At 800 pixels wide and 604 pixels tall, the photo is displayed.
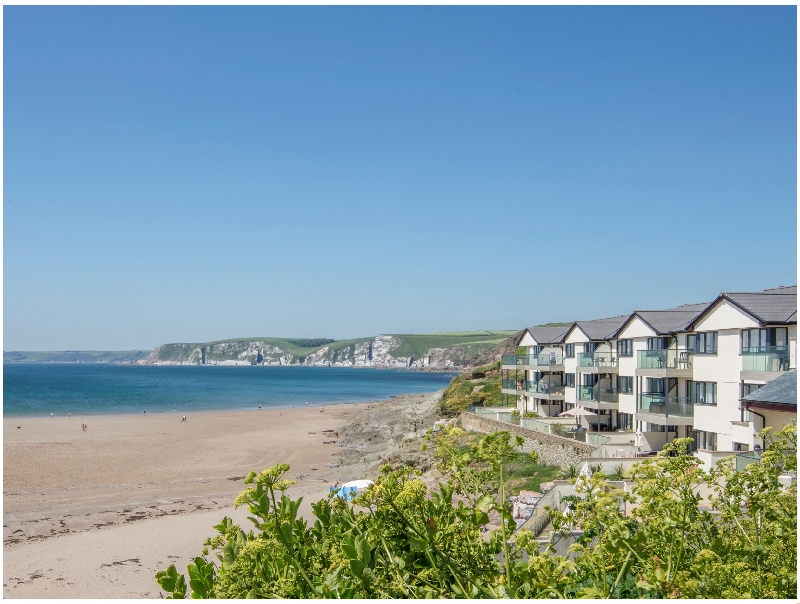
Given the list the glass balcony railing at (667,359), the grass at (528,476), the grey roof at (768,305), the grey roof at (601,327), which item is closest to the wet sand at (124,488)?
the grass at (528,476)

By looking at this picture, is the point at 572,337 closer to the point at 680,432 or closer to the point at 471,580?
the point at 680,432

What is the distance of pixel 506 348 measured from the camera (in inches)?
5758

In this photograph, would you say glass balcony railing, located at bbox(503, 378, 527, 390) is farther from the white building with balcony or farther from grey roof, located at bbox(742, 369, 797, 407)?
grey roof, located at bbox(742, 369, 797, 407)

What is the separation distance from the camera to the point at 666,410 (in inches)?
1164

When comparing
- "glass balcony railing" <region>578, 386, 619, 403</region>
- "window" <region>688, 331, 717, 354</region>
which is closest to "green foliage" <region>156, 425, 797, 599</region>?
"window" <region>688, 331, 717, 354</region>

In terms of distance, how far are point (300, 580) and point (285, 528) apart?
512mm

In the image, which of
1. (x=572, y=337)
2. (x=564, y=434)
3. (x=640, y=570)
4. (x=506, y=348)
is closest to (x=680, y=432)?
(x=564, y=434)

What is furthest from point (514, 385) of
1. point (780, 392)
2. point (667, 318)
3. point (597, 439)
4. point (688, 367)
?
point (780, 392)

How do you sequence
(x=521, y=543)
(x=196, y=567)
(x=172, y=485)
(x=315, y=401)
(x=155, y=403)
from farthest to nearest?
(x=315, y=401)
(x=155, y=403)
(x=172, y=485)
(x=196, y=567)
(x=521, y=543)

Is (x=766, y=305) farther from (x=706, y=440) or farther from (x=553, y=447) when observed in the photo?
(x=553, y=447)

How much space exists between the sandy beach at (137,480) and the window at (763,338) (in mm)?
19483

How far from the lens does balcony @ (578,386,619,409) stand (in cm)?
3653

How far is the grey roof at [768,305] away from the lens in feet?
78.5

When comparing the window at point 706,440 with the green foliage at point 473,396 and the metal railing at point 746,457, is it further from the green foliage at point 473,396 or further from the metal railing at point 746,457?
the green foliage at point 473,396
